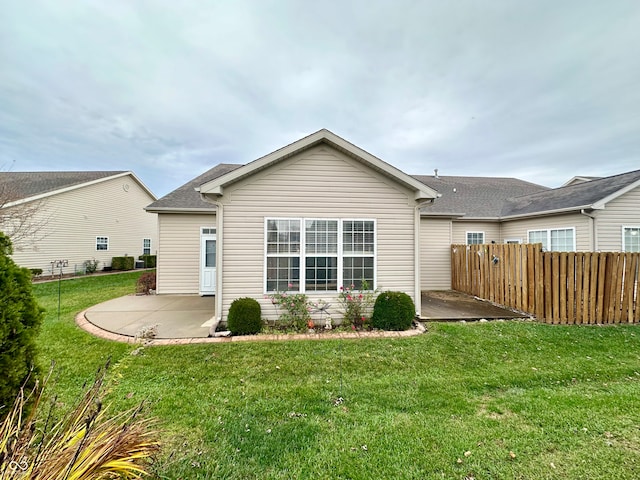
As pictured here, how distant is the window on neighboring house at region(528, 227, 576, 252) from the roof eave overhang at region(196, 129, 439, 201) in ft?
24.7

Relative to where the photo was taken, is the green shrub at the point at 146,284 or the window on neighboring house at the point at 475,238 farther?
the window on neighboring house at the point at 475,238

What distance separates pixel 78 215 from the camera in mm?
17438

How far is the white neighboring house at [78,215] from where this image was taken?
1502 cm

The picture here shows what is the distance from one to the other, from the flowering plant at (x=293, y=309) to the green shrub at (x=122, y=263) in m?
18.7

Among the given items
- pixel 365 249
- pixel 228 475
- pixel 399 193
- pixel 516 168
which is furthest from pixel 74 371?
pixel 516 168

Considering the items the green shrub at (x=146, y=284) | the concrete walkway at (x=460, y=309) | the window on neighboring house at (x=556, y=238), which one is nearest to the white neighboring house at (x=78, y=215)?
the green shrub at (x=146, y=284)

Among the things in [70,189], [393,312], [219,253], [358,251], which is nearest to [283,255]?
[219,253]

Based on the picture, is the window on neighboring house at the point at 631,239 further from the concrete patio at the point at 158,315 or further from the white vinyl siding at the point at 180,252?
the white vinyl siding at the point at 180,252

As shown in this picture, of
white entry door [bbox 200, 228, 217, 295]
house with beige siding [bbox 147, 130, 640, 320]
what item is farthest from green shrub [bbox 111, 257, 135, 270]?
house with beige siding [bbox 147, 130, 640, 320]

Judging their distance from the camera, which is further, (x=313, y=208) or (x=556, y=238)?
(x=556, y=238)

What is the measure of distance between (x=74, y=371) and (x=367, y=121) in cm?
1642

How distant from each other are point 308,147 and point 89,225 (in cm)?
1969

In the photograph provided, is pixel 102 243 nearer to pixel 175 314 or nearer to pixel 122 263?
pixel 122 263

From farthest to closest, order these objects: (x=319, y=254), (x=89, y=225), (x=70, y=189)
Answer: (x=89, y=225)
(x=70, y=189)
(x=319, y=254)
